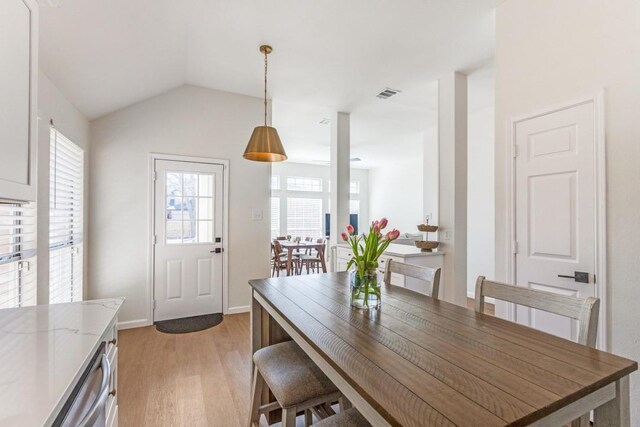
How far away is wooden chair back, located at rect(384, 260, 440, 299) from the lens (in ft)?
5.58

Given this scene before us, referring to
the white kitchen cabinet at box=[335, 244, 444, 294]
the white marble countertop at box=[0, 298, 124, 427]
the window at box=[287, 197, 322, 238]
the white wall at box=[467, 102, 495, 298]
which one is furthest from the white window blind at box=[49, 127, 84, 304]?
the window at box=[287, 197, 322, 238]

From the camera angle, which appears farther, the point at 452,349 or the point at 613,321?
the point at 613,321

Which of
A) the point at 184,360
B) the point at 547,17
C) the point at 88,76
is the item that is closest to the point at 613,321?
the point at 547,17

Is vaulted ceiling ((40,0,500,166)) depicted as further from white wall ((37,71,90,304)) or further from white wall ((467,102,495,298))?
white wall ((467,102,495,298))

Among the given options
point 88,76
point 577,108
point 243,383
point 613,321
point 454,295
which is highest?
→ point 88,76

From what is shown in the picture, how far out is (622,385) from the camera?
91 centimetres

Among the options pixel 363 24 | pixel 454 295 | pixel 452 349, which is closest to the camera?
pixel 452 349

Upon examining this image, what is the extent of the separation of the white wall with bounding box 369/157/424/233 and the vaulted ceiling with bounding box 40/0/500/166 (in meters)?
4.10

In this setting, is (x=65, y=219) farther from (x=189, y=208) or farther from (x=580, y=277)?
(x=580, y=277)

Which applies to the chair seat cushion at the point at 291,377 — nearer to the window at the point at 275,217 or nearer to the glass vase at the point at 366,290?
the glass vase at the point at 366,290

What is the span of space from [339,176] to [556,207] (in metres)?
2.77

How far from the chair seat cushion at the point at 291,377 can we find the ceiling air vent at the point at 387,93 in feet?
11.0

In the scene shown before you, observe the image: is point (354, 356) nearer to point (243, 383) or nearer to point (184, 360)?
point (243, 383)

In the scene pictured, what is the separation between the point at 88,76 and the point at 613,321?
4.19 m
